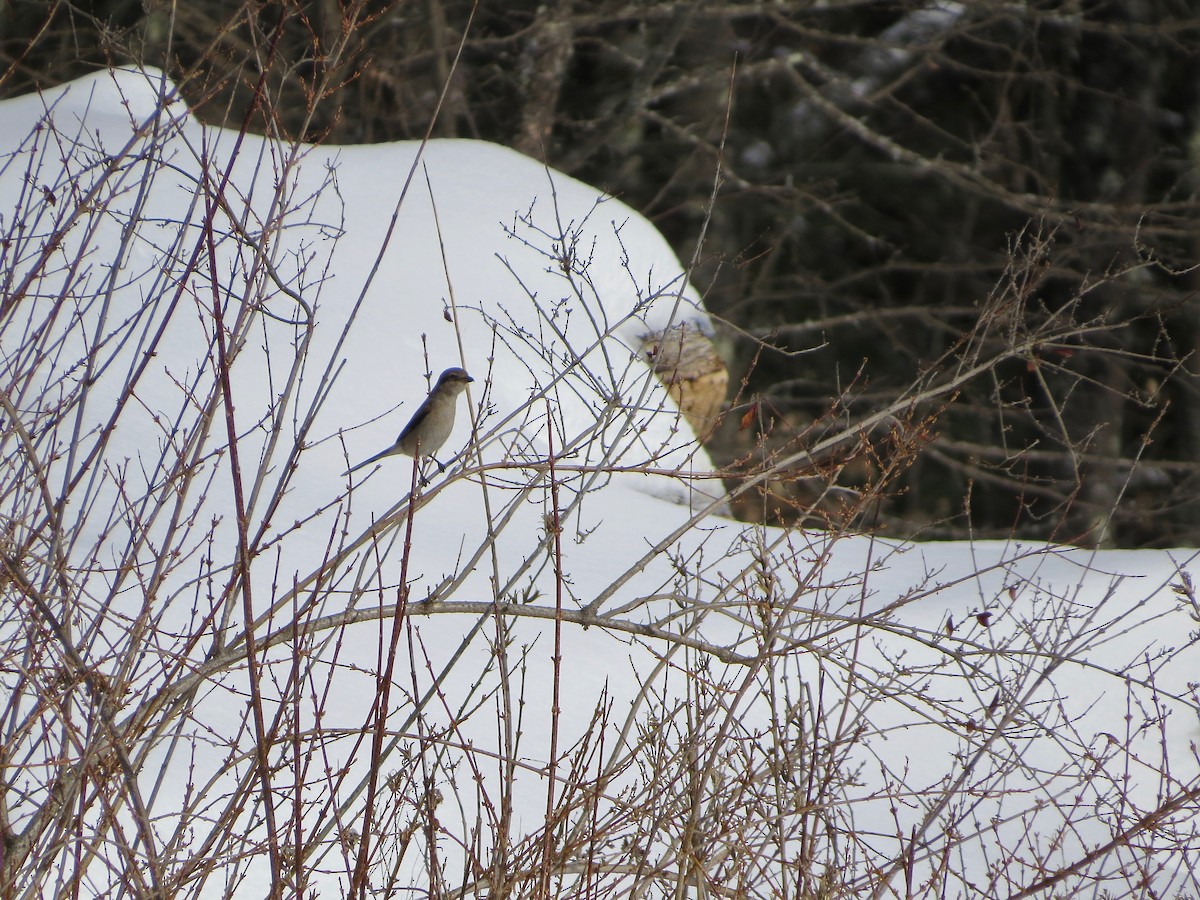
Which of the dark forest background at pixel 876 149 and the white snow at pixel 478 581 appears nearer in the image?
the white snow at pixel 478 581

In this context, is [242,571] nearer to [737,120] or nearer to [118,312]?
[118,312]

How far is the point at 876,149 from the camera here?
598 inches

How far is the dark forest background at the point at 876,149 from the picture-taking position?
13.3 m

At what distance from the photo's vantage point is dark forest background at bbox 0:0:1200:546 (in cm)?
1332

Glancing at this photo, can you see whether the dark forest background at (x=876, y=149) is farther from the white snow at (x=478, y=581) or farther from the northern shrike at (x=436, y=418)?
the northern shrike at (x=436, y=418)

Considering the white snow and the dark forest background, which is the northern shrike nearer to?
the white snow

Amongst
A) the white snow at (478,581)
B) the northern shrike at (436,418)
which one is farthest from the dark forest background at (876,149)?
the northern shrike at (436,418)

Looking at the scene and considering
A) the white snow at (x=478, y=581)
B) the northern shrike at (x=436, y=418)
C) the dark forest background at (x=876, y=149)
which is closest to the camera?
the white snow at (x=478, y=581)

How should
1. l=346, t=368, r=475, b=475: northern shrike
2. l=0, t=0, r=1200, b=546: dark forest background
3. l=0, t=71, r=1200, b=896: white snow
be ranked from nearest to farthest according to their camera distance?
l=0, t=71, r=1200, b=896: white snow, l=346, t=368, r=475, b=475: northern shrike, l=0, t=0, r=1200, b=546: dark forest background

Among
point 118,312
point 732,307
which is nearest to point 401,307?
point 118,312

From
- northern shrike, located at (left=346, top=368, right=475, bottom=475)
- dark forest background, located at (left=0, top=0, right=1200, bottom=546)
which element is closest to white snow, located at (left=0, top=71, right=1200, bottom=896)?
northern shrike, located at (left=346, top=368, right=475, bottom=475)

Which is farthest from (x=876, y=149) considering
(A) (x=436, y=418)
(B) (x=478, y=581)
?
(A) (x=436, y=418)

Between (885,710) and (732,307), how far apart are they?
8586 mm

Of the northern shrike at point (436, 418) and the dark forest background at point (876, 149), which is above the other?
the dark forest background at point (876, 149)
